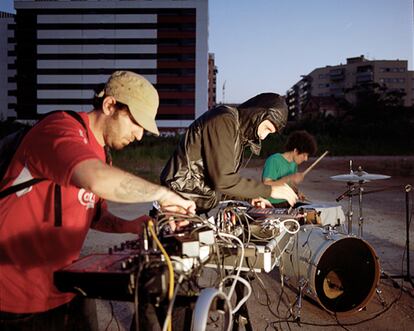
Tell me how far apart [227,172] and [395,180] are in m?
19.2

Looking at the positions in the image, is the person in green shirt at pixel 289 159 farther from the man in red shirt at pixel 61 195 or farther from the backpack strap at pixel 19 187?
the backpack strap at pixel 19 187

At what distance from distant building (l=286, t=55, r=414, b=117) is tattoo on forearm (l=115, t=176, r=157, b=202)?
90515 mm

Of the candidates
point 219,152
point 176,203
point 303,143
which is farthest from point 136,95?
point 303,143

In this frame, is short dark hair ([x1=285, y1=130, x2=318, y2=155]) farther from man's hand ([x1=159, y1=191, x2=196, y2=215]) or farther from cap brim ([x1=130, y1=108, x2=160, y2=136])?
cap brim ([x1=130, y1=108, x2=160, y2=136])

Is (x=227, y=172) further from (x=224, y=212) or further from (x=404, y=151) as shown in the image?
(x=404, y=151)

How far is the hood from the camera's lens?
3.01m

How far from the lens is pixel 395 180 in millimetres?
20125

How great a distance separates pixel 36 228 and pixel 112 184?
0.43 m

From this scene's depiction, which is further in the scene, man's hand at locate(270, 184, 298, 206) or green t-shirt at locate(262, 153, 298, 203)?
green t-shirt at locate(262, 153, 298, 203)

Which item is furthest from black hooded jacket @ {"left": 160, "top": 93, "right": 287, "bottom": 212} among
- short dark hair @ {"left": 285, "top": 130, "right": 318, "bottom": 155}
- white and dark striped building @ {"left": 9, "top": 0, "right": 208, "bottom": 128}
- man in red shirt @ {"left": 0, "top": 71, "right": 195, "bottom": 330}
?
white and dark striped building @ {"left": 9, "top": 0, "right": 208, "bottom": 128}

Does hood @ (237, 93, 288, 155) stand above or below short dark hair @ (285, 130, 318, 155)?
above

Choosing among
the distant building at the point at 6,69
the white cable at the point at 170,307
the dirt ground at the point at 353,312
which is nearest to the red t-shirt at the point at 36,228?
the white cable at the point at 170,307

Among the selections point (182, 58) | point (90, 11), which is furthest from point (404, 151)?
point (90, 11)

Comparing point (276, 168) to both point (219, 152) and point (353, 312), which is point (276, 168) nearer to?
point (353, 312)
